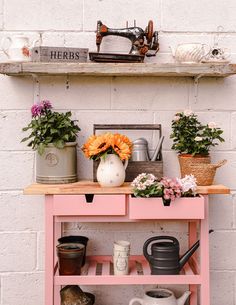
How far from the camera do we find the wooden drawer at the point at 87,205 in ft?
5.64

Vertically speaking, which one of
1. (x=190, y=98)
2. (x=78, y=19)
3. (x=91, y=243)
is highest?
(x=78, y=19)

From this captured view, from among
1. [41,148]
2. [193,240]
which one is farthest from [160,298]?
[41,148]

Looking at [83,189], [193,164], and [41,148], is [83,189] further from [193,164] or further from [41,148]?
[193,164]

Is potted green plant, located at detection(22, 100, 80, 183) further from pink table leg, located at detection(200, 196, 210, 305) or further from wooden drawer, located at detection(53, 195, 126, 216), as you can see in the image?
pink table leg, located at detection(200, 196, 210, 305)

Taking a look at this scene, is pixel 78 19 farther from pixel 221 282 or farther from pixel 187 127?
pixel 221 282

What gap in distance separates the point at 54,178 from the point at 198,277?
0.68m

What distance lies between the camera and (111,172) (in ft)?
5.85

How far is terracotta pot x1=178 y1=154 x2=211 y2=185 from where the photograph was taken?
6.06ft

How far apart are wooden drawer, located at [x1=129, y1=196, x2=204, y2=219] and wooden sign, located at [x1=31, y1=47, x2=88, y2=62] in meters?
0.64

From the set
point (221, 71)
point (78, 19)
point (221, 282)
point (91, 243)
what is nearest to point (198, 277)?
Result: point (221, 282)

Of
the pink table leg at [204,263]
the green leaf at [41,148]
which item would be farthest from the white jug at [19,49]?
the pink table leg at [204,263]

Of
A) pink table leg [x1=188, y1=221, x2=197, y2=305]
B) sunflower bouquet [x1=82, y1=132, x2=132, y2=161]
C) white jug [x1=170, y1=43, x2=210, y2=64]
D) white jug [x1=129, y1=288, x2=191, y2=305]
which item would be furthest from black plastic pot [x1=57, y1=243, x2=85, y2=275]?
white jug [x1=170, y1=43, x2=210, y2=64]

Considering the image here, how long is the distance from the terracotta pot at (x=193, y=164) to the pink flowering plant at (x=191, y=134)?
20 mm

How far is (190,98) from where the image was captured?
206 cm
